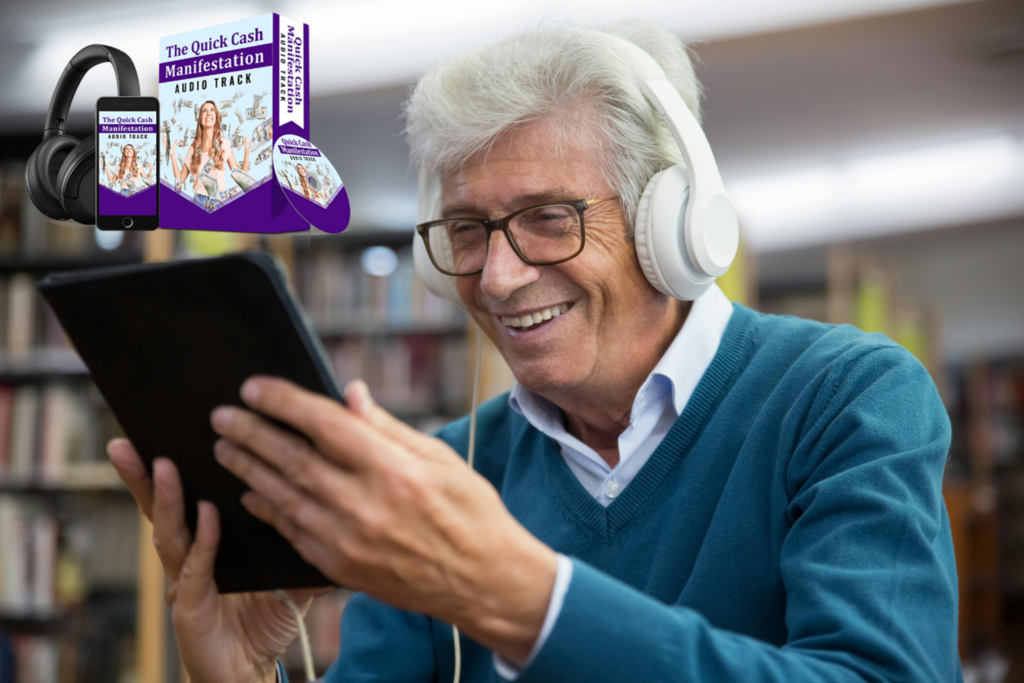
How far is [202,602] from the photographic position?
2.41 ft

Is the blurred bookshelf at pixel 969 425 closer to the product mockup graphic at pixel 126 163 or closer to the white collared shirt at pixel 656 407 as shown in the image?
the white collared shirt at pixel 656 407

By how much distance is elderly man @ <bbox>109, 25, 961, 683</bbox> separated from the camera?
0.52 meters

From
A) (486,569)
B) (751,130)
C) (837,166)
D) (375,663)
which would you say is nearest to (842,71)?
(751,130)

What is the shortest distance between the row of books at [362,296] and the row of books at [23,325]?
0.97 meters

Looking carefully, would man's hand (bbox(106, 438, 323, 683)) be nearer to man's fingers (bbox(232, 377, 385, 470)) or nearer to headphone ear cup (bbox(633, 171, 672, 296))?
man's fingers (bbox(232, 377, 385, 470))

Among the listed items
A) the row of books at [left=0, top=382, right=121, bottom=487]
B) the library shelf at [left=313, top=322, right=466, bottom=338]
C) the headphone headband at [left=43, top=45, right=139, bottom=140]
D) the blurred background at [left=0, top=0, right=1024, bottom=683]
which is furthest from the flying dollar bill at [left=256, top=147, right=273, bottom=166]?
the library shelf at [left=313, top=322, right=466, bottom=338]

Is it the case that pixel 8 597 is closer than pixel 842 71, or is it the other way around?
pixel 8 597

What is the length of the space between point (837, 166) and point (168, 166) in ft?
18.1

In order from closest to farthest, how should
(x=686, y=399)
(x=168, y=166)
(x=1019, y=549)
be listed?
(x=168, y=166)
(x=686, y=399)
(x=1019, y=549)

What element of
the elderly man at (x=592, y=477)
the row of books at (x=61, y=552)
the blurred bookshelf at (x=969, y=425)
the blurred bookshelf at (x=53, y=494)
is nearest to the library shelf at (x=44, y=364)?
the blurred bookshelf at (x=53, y=494)

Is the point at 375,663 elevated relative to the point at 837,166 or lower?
lower

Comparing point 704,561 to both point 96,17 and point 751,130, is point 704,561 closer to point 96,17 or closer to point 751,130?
point 96,17

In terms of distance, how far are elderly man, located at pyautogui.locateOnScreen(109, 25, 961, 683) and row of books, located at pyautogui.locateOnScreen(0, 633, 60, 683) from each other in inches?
97.8

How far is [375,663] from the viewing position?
3.35 feet
